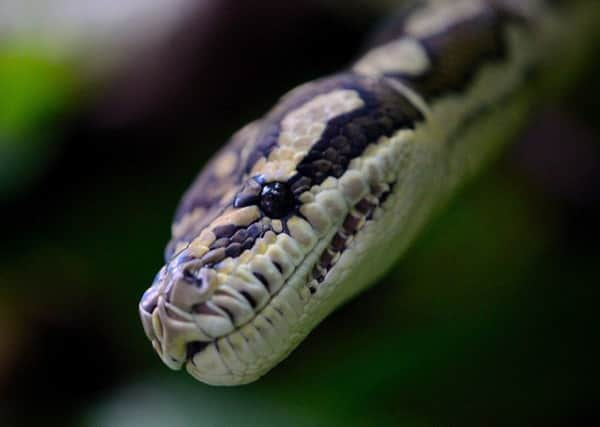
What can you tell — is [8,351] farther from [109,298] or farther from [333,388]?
[333,388]

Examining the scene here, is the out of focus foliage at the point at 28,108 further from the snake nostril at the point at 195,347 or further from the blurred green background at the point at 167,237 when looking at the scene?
the snake nostril at the point at 195,347

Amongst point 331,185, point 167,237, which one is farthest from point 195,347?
point 167,237

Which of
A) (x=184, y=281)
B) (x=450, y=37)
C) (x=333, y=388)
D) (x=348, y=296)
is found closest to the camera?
(x=184, y=281)

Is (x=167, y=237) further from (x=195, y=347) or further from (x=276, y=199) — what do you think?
(x=195, y=347)

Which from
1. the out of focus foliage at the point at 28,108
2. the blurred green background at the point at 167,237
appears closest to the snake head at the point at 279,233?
the blurred green background at the point at 167,237

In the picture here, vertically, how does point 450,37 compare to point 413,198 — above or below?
above

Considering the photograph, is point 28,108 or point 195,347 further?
point 28,108

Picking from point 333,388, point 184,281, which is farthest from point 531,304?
point 184,281

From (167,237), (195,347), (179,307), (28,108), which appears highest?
(28,108)
